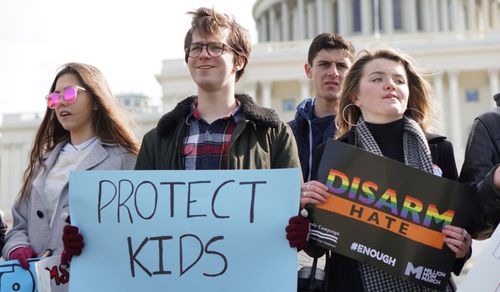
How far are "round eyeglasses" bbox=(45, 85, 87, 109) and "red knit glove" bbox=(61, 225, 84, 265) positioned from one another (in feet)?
4.30

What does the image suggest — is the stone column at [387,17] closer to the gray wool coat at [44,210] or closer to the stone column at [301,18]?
the stone column at [301,18]

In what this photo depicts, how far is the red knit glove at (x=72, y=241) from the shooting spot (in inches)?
167

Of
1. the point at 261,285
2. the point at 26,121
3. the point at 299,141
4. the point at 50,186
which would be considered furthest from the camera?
the point at 26,121

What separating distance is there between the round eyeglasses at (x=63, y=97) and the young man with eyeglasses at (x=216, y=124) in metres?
0.83

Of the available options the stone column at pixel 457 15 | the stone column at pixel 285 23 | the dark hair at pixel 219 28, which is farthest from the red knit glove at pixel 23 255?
the stone column at pixel 285 23

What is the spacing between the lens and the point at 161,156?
185 inches

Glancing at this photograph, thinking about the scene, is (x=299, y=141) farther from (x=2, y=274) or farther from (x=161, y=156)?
(x=2, y=274)

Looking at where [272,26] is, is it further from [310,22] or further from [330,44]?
[330,44]

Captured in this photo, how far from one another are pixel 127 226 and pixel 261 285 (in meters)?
0.81

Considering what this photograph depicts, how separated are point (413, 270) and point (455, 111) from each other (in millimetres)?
43236

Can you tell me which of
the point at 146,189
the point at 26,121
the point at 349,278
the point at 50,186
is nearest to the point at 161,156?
the point at 146,189

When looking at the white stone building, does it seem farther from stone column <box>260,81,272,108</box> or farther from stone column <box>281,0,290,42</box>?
stone column <box>281,0,290,42</box>

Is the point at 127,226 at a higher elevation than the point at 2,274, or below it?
higher

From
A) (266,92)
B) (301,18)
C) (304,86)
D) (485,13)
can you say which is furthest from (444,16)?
(266,92)
